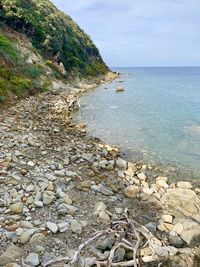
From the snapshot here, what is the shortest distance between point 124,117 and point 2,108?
11120 millimetres

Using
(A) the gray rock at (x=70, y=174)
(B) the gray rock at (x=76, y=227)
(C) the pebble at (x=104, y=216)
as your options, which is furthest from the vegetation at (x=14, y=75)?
(B) the gray rock at (x=76, y=227)

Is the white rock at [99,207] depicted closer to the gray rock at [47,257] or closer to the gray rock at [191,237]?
the gray rock at [47,257]

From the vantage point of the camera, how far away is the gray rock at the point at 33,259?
6.81 m

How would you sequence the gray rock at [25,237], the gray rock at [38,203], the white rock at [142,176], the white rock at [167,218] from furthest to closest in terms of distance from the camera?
the white rock at [142,176] → the white rock at [167,218] → the gray rock at [38,203] → the gray rock at [25,237]

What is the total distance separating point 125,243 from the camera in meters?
7.17

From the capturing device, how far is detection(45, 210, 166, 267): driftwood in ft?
21.5

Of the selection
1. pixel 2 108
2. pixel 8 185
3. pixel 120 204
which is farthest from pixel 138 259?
pixel 2 108

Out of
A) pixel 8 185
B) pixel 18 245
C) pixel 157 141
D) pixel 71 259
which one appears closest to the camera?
pixel 71 259

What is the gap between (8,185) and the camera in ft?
32.5

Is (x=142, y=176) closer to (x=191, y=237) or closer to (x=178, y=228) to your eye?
(x=178, y=228)

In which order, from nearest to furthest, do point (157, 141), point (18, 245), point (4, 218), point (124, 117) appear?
1. point (18, 245)
2. point (4, 218)
3. point (157, 141)
4. point (124, 117)

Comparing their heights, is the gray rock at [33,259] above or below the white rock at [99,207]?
above

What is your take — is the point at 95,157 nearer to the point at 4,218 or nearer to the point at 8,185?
the point at 8,185

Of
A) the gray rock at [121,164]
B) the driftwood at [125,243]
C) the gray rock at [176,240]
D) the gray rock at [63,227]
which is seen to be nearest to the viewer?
the driftwood at [125,243]
